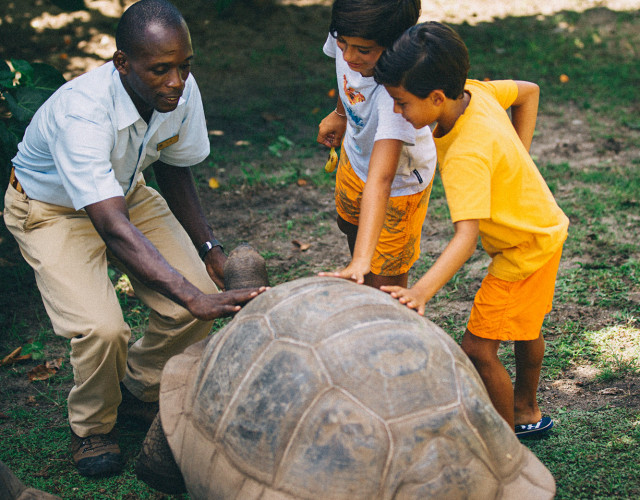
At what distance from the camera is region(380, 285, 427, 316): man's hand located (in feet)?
7.09

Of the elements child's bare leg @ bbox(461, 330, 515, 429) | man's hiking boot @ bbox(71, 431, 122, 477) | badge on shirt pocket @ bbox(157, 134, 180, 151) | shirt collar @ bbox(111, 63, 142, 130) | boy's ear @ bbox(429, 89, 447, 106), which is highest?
boy's ear @ bbox(429, 89, 447, 106)

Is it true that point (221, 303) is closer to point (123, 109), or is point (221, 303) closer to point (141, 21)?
point (123, 109)

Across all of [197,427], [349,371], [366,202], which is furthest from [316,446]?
[366,202]

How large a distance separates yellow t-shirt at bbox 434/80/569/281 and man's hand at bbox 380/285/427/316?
30 cm

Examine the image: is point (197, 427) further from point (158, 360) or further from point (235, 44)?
point (235, 44)

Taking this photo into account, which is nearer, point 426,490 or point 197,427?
point 426,490

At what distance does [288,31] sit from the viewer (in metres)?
8.52

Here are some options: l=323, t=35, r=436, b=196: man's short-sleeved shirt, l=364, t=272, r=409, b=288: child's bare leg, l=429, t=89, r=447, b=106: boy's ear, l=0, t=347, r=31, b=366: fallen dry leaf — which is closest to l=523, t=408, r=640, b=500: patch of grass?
l=364, t=272, r=409, b=288: child's bare leg

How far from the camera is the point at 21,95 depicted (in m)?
3.80

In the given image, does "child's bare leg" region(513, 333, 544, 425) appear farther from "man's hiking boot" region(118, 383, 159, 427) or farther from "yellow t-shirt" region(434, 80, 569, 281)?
"man's hiking boot" region(118, 383, 159, 427)

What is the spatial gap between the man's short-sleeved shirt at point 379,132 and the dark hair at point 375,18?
27 centimetres

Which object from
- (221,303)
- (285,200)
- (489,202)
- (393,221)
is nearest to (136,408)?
(221,303)

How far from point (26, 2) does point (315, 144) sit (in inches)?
171

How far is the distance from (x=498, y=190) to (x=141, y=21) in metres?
1.51
